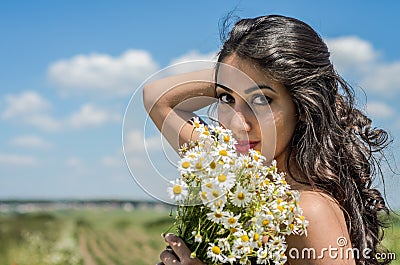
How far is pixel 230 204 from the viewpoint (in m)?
1.88

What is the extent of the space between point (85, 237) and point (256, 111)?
5529 millimetres

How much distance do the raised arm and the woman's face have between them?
27cm

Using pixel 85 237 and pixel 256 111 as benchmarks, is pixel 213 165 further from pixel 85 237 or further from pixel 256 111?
pixel 85 237

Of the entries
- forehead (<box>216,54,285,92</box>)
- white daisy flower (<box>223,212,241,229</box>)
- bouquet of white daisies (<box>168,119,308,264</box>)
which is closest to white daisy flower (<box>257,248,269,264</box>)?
bouquet of white daisies (<box>168,119,308,264</box>)

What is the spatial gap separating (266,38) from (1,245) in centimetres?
443

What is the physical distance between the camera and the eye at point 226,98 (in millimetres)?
2241

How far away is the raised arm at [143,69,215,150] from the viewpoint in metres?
2.53

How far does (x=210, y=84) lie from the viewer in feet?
8.32

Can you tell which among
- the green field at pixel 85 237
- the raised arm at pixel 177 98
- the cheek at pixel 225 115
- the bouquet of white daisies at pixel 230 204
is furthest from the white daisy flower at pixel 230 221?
the green field at pixel 85 237

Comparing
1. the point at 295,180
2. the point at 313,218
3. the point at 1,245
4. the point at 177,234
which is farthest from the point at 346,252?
the point at 1,245

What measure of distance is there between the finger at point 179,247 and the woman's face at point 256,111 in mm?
375

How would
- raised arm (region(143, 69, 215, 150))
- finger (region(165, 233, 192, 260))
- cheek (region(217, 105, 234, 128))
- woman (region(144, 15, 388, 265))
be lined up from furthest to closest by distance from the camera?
raised arm (region(143, 69, 215, 150)), cheek (region(217, 105, 234, 128)), woman (region(144, 15, 388, 265)), finger (region(165, 233, 192, 260))

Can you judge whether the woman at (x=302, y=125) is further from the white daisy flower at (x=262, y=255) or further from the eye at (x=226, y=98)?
the white daisy flower at (x=262, y=255)

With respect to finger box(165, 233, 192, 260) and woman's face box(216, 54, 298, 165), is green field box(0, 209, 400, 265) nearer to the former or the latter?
woman's face box(216, 54, 298, 165)
